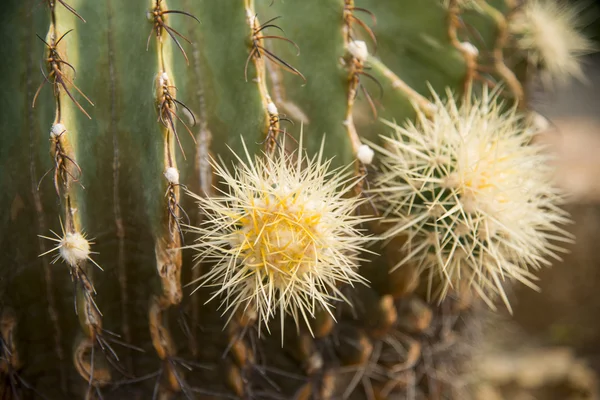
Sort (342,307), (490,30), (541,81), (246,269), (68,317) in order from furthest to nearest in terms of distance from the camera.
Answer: (541,81), (490,30), (342,307), (68,317), (246,269)

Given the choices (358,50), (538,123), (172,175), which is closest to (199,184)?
(172,175)

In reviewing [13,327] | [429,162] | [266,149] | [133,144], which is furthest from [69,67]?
[429,162]

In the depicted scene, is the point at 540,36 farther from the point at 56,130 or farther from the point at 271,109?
the point at 56,130

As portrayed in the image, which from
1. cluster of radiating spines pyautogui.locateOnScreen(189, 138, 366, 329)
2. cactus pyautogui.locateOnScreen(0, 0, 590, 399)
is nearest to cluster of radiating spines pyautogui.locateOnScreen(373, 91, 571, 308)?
cactus pyautogui.locateOnScreen(0, 0, 590, 399)

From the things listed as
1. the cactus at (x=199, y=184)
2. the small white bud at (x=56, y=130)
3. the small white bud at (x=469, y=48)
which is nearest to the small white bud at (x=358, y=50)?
the cactus at (x=199, y=184)

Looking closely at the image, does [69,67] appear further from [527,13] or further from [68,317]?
[527,13]

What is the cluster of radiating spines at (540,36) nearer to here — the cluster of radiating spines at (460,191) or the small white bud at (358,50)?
the cluster of radiating spines at (460,191)
